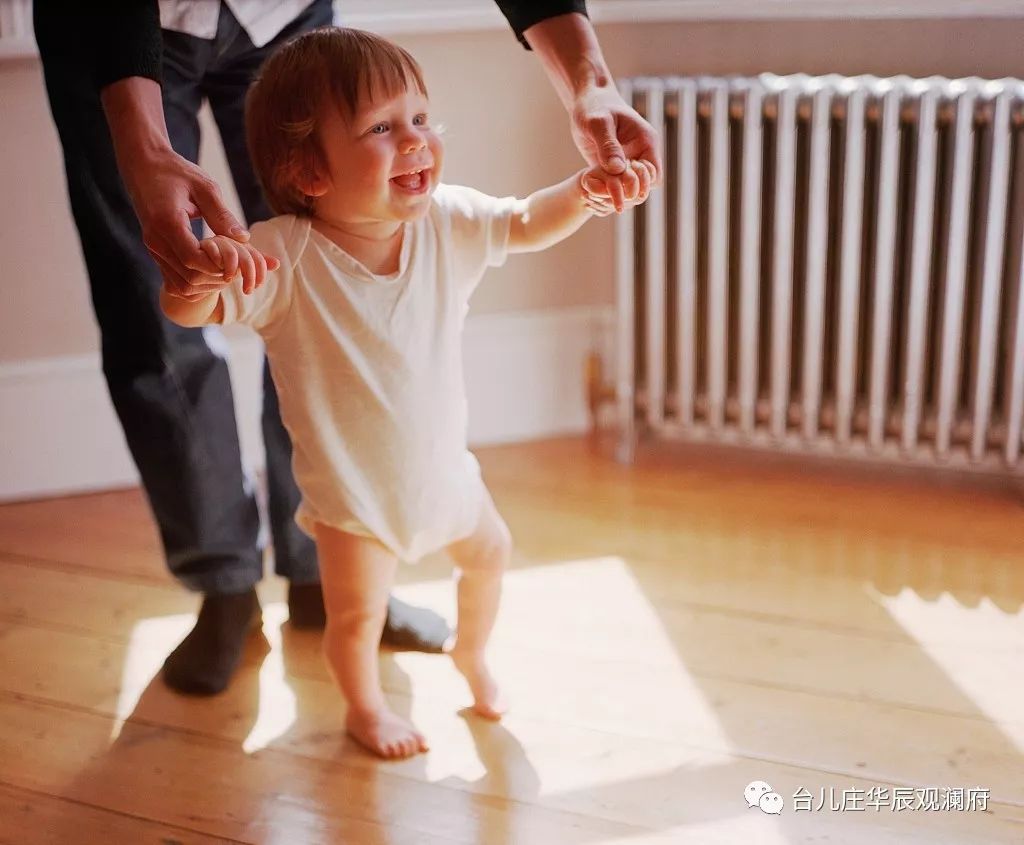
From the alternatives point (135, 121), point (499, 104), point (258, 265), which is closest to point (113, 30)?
point (135, 121)

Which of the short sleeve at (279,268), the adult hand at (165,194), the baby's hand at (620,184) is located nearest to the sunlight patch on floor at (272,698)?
the short sleeve at (279,268)

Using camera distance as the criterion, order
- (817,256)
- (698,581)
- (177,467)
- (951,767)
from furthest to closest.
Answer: (817,256)
(698,581)
(177,467)
(951,767)

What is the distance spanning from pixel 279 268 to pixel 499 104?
109 centimetres

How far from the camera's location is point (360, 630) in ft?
4.70

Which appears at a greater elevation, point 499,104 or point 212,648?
point 499,104

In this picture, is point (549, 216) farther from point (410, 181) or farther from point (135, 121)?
point (135, 121)

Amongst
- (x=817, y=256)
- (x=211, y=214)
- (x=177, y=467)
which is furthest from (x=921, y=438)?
(x=211, y=214)

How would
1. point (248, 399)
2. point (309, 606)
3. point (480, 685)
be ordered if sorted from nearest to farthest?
point (480, 685), point (309, 606), point (248, 399)

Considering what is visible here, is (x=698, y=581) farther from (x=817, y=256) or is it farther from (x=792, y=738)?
(x=817, y=256)

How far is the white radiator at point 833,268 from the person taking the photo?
6.56 ft

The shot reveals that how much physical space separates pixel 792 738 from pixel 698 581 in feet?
1.36

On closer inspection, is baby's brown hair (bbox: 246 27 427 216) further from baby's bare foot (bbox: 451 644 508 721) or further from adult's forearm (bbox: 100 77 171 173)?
baby's bare foot (bbox: 451 644 508 721)

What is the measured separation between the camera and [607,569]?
75.7 inches

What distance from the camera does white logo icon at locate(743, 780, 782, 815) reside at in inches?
53.8
